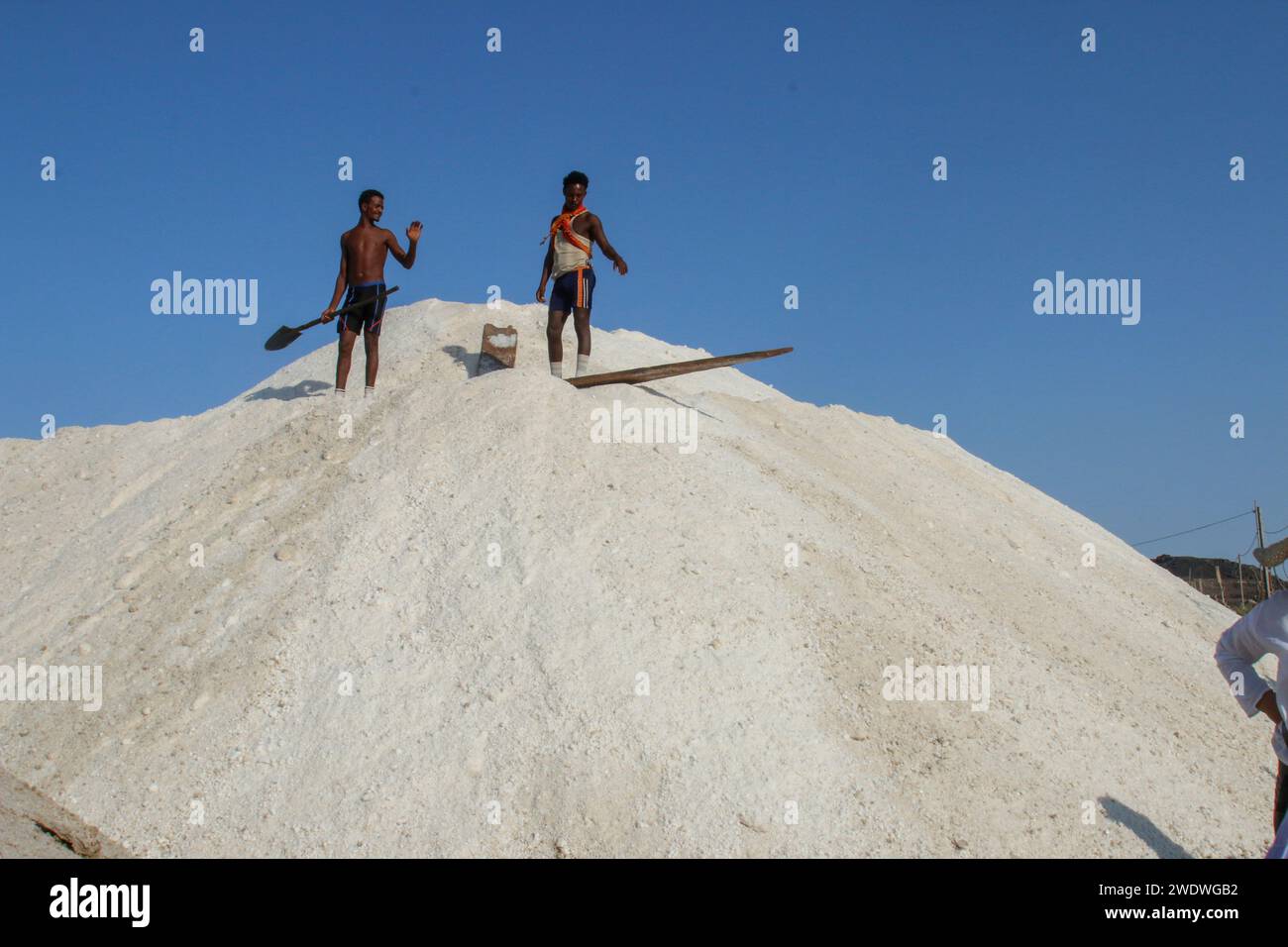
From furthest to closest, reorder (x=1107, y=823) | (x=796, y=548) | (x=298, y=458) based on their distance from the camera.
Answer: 1. (x=298, y=458)
2. (x=796, y=548)
3. (x=1107, y=823)

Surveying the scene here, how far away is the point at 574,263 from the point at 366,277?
6.10 ft

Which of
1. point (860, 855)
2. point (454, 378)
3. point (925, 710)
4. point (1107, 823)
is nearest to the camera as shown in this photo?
point (860, 855)

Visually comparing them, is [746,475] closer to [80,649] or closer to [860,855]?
[860,855]

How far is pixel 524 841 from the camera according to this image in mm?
5207

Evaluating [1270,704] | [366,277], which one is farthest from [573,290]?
[1270,704]

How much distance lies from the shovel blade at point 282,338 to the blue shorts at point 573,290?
257 centimetres

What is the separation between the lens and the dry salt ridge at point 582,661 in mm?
5371

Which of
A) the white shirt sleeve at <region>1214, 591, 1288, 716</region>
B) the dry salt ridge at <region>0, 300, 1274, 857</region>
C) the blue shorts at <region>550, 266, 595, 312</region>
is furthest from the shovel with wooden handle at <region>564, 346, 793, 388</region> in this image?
the white shirt sleeve at <region>1214, 591, 1288, 716</region>

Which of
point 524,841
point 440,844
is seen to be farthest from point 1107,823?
point 440,844

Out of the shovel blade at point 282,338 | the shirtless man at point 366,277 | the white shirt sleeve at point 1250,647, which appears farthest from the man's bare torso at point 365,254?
the white shirt sleeve at point 1250,647

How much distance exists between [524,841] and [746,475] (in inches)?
143

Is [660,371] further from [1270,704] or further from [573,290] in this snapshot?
[1270,704]

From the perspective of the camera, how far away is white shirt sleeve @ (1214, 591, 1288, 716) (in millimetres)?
3908

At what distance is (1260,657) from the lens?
401 cm
